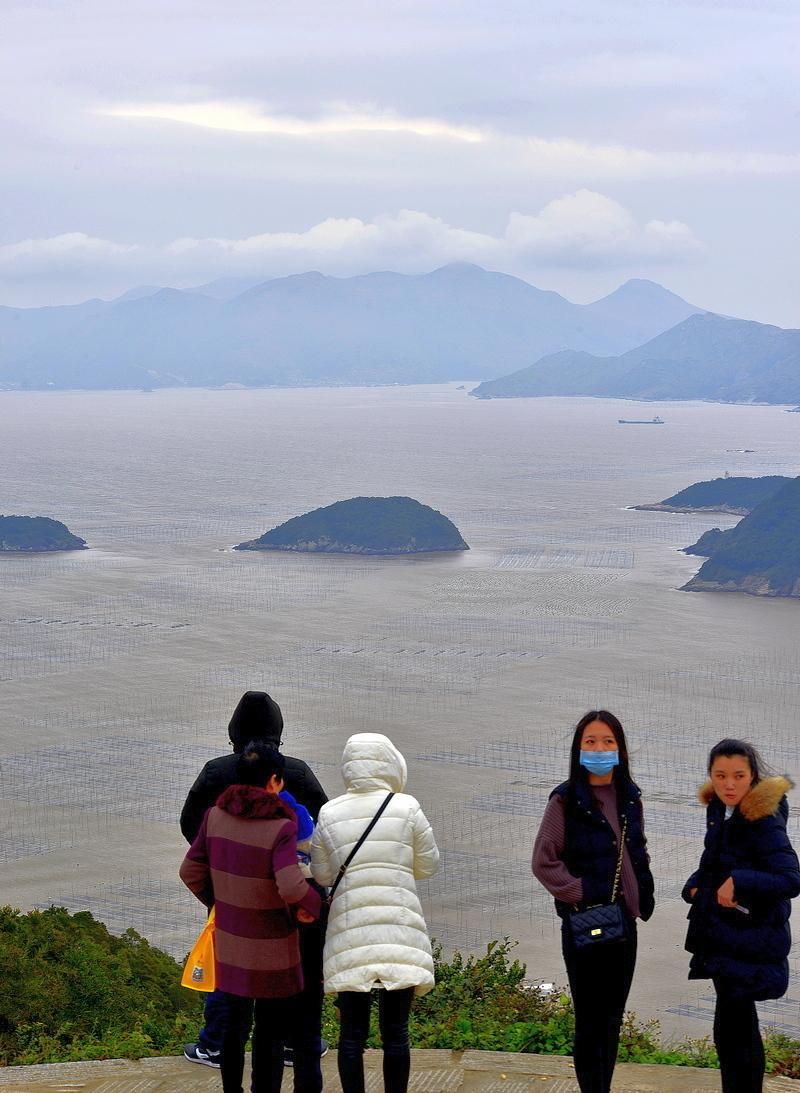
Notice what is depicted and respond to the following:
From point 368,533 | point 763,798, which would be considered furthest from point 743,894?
point 368,533

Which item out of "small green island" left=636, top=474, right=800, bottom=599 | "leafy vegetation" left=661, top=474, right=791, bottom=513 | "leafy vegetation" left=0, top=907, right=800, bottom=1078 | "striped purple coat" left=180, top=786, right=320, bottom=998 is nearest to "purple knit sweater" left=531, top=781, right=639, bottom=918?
"striped purple coat" left=180, top=786, right=320, bottom=998

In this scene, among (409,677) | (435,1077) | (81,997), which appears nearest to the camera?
(435,1077)

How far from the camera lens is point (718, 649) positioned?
64625 millimetres

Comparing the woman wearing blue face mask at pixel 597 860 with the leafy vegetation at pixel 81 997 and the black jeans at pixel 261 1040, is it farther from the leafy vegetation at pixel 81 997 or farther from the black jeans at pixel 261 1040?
the leafy vegetation at pixel 81 997

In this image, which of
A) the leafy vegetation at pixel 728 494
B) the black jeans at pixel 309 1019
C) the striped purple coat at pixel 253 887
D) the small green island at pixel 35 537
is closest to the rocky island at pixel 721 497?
the leafy vegetation at pixel 728 494

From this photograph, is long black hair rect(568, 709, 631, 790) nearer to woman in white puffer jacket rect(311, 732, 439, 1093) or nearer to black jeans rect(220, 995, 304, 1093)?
woman in white puffer jacket rect(311, 732, 439, 1093)

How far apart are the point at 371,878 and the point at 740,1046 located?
1.48 meters

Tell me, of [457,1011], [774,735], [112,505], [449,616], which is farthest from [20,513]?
[457,1011]

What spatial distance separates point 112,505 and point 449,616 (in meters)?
58.3

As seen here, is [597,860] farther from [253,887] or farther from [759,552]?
[759,552]

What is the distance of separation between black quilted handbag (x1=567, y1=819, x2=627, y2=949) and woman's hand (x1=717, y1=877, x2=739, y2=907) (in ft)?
1.16

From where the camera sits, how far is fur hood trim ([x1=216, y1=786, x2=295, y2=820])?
4.71m

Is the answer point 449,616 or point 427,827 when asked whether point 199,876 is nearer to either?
point 427,827

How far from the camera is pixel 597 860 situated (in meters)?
4.83
